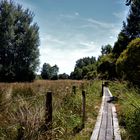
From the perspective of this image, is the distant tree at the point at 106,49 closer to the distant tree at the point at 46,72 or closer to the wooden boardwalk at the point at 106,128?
the distant tree at the point at 46,72

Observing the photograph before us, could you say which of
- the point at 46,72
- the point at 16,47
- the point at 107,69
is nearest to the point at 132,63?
the point at 16,47

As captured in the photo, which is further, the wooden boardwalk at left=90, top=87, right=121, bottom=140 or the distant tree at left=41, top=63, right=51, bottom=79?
the distant tree at left=41, top=63, right=51, bottom=79

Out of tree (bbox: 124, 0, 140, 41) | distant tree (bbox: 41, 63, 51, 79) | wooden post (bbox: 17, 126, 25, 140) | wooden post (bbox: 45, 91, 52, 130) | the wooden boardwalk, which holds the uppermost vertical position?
tree (bbox: 124, 0, 140, 41)

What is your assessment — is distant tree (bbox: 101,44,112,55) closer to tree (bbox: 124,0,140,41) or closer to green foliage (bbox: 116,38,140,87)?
tree (bbox: 124,0,140,41)

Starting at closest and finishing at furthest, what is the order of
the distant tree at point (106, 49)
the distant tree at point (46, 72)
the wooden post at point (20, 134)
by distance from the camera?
1. the wooden post at point (20, 134)
2. the distant tree at point (46, 72)
3. the distant tree at point (106, 49)

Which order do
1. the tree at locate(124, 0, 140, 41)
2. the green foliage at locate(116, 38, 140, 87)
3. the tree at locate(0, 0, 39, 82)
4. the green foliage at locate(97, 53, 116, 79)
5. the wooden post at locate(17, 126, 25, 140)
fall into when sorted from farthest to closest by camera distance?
the tree at locate(124, 0, 140, 41) < the green foliage at locate(97, 53, 116, 79) < the tree at locate(0, 0, 39, 82) < the green foliage at locate(116, 38, 140, 87) < the wooden post at locate(17, 126, 25, 140)

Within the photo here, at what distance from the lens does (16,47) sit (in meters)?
42.4

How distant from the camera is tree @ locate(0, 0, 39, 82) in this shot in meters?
40.5

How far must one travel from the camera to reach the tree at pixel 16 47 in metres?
40.5

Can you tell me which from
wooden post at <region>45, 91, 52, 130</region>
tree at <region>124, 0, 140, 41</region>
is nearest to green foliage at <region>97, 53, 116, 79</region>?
tree at <region>124, 0, 140, 41</region>

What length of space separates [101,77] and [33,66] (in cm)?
1456

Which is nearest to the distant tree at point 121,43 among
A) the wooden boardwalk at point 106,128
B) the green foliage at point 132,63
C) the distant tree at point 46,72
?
the distant tree at point 46,72

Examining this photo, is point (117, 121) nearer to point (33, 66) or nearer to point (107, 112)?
point (107, 112)

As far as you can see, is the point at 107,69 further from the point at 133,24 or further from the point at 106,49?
the point at 106,49
